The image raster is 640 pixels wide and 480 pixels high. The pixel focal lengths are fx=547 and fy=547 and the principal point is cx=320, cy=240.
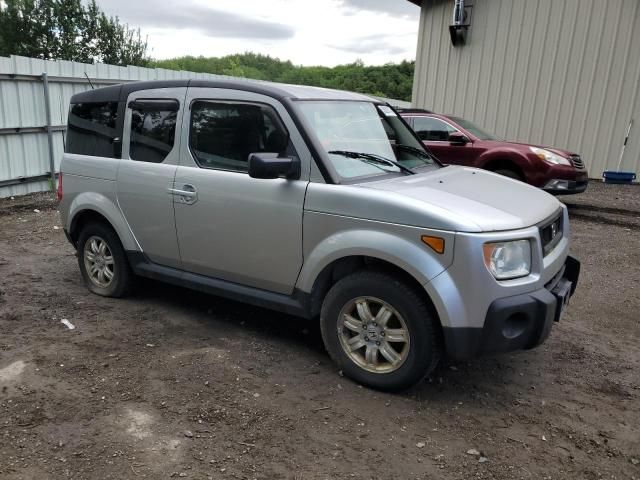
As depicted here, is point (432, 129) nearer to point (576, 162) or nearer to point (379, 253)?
point (576, 162)

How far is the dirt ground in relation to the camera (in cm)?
276

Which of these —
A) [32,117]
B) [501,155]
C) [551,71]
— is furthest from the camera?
[551,71]

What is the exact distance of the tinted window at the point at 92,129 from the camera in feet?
15.4

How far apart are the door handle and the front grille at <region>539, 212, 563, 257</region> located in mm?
2403

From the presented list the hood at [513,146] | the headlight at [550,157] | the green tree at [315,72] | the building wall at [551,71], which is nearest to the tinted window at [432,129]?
the hood at [513,146]

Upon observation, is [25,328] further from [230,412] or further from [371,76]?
[371,76]

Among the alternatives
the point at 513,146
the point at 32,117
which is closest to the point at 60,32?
the point at 32,117

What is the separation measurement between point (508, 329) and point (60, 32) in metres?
28.6

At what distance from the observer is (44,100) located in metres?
9.45

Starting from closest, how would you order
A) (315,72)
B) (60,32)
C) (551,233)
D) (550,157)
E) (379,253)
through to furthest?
(379,253) → (551,233) → (550,157) → (60,32) → (315,72)

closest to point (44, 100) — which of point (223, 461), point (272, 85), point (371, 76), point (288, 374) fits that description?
point (272, 85)

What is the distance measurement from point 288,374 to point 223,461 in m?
0.98

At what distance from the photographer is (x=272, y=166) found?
3.44m

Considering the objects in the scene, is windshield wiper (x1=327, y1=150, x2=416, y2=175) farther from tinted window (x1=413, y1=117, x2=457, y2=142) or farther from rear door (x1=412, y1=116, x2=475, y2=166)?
tinted window (x1=413, y1=117, x2=457, y2=142)
